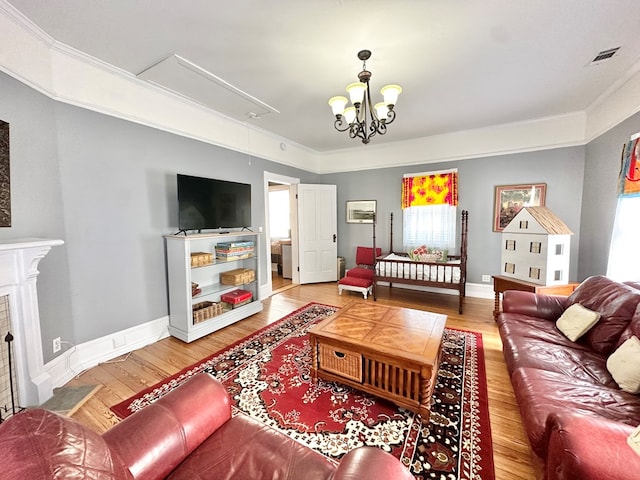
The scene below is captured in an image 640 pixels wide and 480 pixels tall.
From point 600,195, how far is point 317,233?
14.0 ft

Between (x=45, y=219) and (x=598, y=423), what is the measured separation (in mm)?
3643

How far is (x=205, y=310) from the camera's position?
317 cm

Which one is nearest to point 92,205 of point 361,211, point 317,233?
point 317,233

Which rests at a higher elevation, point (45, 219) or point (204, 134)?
point (204, 134)

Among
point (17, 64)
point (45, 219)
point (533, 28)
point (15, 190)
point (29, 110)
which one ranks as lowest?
point (45, 219)

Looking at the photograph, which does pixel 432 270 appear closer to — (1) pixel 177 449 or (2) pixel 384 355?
(2) pixel 384 355

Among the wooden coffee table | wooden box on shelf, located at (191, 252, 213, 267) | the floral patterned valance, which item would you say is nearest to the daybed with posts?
the floral patterned valance

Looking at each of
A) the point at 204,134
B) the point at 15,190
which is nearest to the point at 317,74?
the point at 204,134

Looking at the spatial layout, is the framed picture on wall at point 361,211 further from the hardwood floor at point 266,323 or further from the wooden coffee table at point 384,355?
the wooden coffee table at point 384,355

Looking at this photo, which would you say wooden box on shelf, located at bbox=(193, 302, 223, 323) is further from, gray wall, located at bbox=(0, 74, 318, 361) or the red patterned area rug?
the red patterned area rug

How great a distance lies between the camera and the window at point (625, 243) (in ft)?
8.45

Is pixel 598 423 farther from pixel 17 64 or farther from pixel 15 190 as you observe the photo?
pixel 17 64

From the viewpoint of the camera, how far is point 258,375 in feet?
7.54

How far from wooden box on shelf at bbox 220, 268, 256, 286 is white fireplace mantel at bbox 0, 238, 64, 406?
186 centimetres
